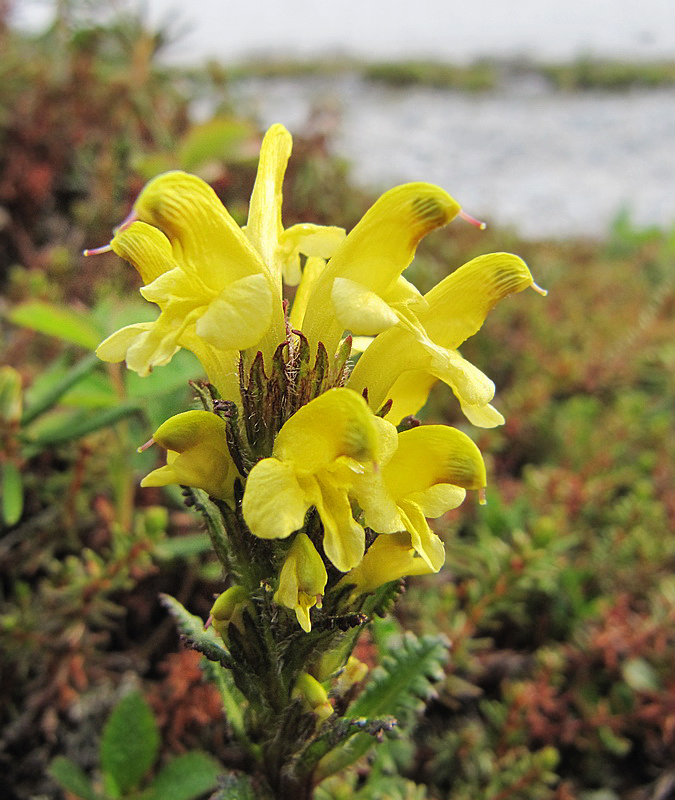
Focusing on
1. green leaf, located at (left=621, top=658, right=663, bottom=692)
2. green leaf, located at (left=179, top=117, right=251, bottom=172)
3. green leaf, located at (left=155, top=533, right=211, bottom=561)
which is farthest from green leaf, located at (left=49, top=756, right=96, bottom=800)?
green leaf, located at (left=179, top=117, right=251, bottom=172)

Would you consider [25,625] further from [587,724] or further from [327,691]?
[587,724]

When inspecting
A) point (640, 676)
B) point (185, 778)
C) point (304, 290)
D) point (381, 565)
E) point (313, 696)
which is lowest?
point (640, 676)

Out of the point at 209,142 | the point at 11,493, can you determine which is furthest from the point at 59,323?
the point at 209,142

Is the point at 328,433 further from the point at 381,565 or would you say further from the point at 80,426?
the point at 80,426

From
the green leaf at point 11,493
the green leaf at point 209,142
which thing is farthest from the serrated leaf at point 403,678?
the green leaf at point 209,142

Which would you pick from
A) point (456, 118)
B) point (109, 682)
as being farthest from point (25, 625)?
point (456, 118)

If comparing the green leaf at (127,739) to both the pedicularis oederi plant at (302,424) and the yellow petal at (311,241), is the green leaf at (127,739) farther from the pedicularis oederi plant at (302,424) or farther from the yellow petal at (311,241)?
the yellow petal at (311,241)

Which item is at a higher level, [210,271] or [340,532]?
[210,271]
